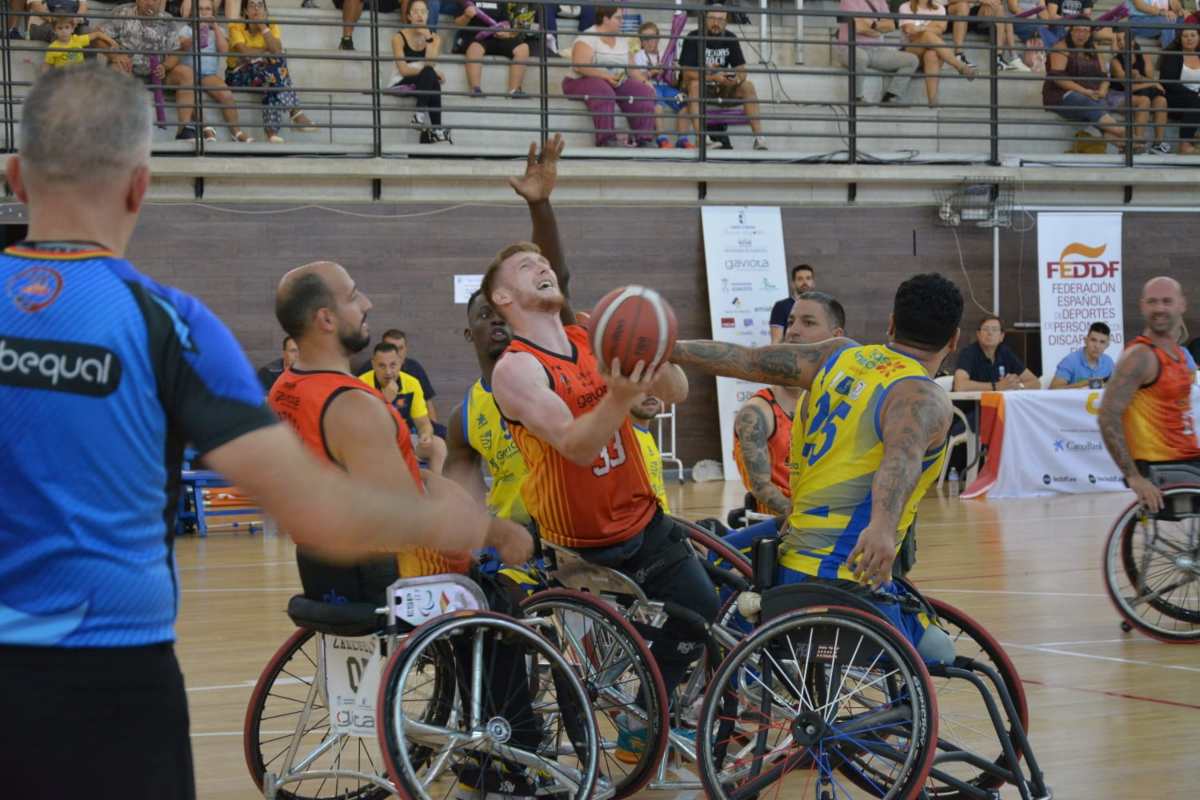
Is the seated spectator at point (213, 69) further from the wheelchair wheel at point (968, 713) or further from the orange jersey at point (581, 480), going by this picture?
the orange jersey at point (581, 480)

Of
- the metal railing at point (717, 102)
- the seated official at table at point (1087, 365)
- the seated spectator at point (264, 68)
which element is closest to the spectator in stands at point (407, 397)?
the metal railing at point (717, 102)

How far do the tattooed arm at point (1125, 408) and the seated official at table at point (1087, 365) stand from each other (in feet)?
26.4

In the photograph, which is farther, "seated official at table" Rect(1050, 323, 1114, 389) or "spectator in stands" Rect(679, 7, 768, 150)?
"spectator in stands" Rect(679, 7, 768, 150)

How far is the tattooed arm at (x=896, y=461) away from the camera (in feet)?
12.8

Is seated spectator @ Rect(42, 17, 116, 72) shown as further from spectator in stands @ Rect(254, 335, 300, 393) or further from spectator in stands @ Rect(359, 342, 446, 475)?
spectator in stands @ Rect(359, 342, 446, 475)

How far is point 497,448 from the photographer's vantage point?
554cm

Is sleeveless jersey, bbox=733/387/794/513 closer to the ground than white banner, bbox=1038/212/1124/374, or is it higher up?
closer to the ground

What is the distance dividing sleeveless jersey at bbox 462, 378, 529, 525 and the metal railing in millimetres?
9044

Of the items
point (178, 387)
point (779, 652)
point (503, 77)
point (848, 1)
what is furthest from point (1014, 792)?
point (848, 1)

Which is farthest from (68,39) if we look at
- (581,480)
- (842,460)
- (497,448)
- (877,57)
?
(842,460)

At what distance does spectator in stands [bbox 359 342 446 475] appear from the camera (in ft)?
38.8

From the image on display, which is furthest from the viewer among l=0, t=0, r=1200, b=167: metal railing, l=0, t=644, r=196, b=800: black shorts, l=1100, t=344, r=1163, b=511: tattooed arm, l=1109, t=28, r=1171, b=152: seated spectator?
l=1109, t=28, r=1171, b=152: seated spectator

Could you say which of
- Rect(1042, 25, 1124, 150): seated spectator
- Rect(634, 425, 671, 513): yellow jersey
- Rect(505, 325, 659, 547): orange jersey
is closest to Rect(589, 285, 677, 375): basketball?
Rect(505, 325, 659, 547): orange jersey

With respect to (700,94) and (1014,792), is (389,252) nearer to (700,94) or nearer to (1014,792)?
(700,94)
